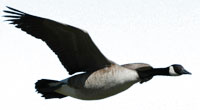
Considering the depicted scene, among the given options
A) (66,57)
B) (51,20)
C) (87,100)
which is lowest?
(87,100)

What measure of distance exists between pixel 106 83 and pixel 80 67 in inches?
39.2

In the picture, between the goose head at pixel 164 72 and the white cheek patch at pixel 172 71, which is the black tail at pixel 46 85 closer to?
the goose head at pixel 164 72

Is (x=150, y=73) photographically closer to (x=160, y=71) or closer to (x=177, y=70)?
(x=160, y=71)

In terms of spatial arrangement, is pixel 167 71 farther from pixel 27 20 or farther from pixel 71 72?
pixel 27 20

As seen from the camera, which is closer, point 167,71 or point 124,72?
point 124,72

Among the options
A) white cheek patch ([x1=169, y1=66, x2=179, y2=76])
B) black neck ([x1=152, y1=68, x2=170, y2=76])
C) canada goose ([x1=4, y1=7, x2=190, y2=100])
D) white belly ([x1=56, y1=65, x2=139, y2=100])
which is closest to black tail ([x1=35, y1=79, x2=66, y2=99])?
canada goose ([x1=4, y1=7, x2=190, y2=100])

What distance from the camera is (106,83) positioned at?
1143cm

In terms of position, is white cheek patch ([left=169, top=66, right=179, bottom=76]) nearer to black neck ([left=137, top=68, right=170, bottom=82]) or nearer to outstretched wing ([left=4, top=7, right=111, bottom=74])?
black neck ([left=137, top=68, right=170, bottom=82])

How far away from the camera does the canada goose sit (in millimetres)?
11461

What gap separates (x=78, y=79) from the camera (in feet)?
38.9

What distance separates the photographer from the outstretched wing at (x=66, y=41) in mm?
11539

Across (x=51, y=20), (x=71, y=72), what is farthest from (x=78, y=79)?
(x=51, y=20)

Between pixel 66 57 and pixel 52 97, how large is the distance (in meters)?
0.92

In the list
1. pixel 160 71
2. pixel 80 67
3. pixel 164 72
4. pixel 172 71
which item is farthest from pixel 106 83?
pixel 172 71
